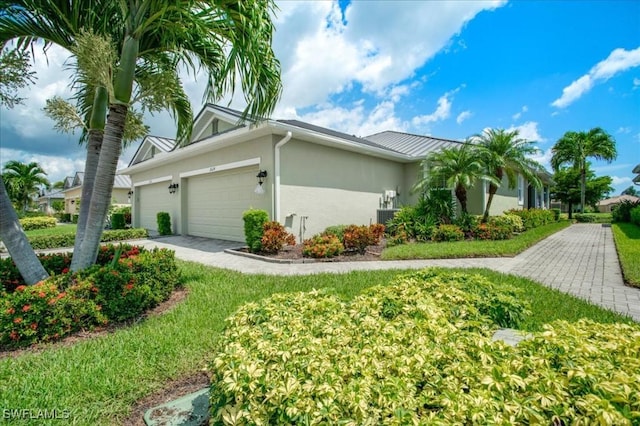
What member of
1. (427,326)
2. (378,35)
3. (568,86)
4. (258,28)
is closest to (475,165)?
(568,86)

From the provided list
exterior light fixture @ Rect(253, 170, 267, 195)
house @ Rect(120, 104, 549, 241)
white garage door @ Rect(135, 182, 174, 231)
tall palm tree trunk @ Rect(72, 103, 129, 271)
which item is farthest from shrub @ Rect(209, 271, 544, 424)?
white garage door @ Rect(135, 182, 174, 231)

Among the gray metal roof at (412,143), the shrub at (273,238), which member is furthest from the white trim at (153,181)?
the gray metal roof at (412,143)

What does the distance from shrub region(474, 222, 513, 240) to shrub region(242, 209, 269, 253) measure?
318 inches

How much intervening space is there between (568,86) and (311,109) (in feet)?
32.2

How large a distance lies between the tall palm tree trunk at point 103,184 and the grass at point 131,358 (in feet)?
5.35

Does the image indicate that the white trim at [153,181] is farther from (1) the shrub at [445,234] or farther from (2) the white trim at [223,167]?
(1) the shrub at [445,234]

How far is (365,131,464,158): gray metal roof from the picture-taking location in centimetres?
1505

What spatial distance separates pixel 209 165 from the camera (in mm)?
12516

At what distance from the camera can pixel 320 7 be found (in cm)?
748

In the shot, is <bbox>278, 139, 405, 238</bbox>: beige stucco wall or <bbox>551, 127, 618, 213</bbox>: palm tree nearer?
<bbox>278, 139, 405, 238</bbox>: beige stucco wall

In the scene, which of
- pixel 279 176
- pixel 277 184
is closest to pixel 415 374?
pixel 277 184

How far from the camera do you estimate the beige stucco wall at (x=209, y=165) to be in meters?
9.90

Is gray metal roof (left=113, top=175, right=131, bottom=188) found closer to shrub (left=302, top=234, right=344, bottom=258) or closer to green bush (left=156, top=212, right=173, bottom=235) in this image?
green bush (left=156, top=212, right=173, bottom=235)

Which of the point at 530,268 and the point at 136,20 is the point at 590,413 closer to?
the point at 136,20
